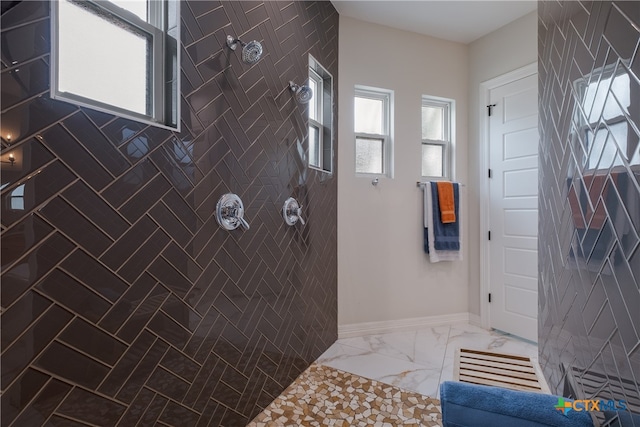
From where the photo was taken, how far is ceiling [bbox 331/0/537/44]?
272 centimetres

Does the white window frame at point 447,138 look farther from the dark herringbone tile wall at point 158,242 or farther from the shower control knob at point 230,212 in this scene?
the shower control knob at point 230,212

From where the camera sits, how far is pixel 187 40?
4.35 ft

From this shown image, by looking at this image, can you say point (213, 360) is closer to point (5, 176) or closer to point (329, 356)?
point (5, 176)

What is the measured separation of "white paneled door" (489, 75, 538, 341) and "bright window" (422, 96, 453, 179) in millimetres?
380

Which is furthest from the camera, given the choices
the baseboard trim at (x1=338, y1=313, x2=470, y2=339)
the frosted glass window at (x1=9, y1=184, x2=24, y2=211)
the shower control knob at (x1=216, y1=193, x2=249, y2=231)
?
the baseboard trim at (x1=338, y1=313, x2=470, y2=339)

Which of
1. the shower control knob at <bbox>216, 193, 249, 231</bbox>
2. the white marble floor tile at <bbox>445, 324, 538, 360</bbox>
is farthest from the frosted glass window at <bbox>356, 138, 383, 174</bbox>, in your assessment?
the shower control knob at <bbox>216, 193, 249, 231</bbox>

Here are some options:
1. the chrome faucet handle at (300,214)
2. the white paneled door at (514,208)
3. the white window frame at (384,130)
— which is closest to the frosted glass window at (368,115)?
the white window frame at (384,130)

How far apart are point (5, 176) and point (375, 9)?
283 centimetres

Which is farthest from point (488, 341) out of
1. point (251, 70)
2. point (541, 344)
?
point (251, 70)

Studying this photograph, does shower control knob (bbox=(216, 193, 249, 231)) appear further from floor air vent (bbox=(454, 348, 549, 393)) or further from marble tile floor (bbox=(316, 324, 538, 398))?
marble tile floor (bbox=(316, 324, 538, 398))

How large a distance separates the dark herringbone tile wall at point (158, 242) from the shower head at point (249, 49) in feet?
0.15

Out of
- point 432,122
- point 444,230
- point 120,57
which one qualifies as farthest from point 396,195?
point 120,57

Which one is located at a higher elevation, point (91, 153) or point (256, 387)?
point (91, 153)

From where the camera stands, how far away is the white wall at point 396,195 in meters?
2.91
